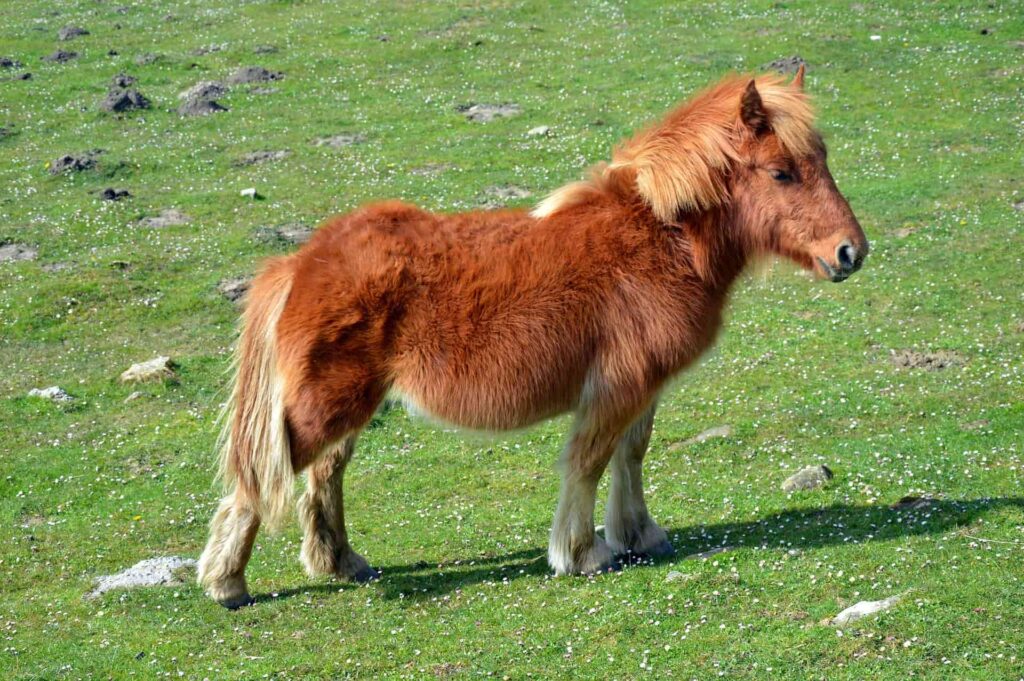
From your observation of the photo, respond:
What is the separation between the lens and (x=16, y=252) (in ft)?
60.7

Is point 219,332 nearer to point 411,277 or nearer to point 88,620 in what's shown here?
point 88,620

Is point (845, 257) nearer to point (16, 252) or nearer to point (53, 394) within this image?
point (53, 394)

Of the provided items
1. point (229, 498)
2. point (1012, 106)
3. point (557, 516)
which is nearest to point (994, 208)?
point (1012, 106)

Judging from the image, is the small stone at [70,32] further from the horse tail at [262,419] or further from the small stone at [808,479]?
the small stone at [808,479]

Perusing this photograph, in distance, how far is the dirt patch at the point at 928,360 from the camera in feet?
43.3

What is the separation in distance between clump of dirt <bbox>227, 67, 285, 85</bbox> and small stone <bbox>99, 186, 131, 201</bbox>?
693 centimetres

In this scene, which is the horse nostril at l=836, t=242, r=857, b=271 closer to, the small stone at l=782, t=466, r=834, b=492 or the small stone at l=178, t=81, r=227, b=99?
the small stone at l=782, t=466, r=834, b=492

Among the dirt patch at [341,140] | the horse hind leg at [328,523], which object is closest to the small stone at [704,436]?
the horse hind leg at [328,523]

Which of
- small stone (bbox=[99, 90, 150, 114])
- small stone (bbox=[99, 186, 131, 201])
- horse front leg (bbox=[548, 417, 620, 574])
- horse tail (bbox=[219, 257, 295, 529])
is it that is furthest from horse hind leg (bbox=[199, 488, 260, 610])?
small stone (bbox=[99, 90, 150, 114])

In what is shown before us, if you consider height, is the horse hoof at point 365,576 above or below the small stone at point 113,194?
below

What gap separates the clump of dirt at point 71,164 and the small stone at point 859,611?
61.6 ft

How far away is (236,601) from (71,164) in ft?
51.2

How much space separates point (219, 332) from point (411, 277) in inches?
338

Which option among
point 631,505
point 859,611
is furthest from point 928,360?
point 859,611
